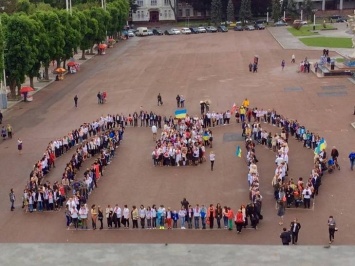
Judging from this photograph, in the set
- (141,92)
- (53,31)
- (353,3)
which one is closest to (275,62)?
(141,92)

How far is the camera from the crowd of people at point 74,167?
25.9 meters

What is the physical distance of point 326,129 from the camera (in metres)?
36.9

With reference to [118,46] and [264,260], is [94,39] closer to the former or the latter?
[118,46]

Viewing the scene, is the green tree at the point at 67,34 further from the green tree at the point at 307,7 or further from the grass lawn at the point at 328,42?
the green tree at the point at 307,7

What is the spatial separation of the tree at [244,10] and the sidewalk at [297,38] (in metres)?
9.72

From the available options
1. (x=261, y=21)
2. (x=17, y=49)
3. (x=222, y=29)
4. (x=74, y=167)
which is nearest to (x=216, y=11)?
(x=261, y=21)

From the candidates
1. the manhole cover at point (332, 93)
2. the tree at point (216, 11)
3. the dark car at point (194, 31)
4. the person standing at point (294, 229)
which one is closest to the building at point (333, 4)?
the tree at point (216, 11)

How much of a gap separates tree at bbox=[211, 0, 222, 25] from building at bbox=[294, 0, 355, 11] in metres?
22.7

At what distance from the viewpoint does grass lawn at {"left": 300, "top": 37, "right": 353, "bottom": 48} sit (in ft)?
245

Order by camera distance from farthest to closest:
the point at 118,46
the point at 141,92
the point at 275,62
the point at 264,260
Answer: the point at 118,46 < the point at 275,62 < the point at 141,92 < the point at 264,260

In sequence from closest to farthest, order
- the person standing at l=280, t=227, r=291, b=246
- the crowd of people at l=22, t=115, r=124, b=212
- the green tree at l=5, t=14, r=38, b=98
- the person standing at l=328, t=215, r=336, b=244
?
the person standing at l=280, t=227, r=291, b=246
the person standing at l=328, t=215, r=336, b=244
the crowd of people at l=22, t=115, r=124, b=212
the green tree at l=5, t=14, r=38, b=98

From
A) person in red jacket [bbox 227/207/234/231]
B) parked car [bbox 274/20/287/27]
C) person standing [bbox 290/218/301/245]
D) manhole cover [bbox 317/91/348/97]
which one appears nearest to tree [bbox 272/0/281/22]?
parked car [bbox 274/20/287/27]

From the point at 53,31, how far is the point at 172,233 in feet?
128

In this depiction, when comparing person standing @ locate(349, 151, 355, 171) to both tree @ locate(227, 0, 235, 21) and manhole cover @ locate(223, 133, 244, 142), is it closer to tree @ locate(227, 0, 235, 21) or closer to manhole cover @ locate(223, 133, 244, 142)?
manhole cover @ locate(223, 133, 244, 142)
